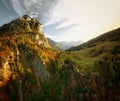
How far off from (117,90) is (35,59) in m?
58.8

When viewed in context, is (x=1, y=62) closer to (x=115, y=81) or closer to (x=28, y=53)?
(x=28, y=53)

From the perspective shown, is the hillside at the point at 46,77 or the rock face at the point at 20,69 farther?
the hillside at the point at 46,77

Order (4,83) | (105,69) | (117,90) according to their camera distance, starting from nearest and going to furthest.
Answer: (4,83)
(117,90)
(105,69)

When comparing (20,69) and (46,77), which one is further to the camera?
(46,77)

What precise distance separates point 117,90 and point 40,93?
182 feet

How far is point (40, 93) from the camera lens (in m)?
85.8

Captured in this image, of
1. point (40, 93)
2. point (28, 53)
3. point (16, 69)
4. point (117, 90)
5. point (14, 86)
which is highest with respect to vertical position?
point (28, 53)

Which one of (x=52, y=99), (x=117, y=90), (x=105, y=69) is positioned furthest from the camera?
(x=105, y=69)

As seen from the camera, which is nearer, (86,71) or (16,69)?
(16,69)

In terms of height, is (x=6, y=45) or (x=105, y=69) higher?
(x=6, y=45)

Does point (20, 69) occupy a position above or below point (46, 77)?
above

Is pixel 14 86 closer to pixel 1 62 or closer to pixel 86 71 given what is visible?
pixel 1 62

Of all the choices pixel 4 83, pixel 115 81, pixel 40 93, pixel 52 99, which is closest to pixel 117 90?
pixel 115 81

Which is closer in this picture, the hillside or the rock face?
the rock face
